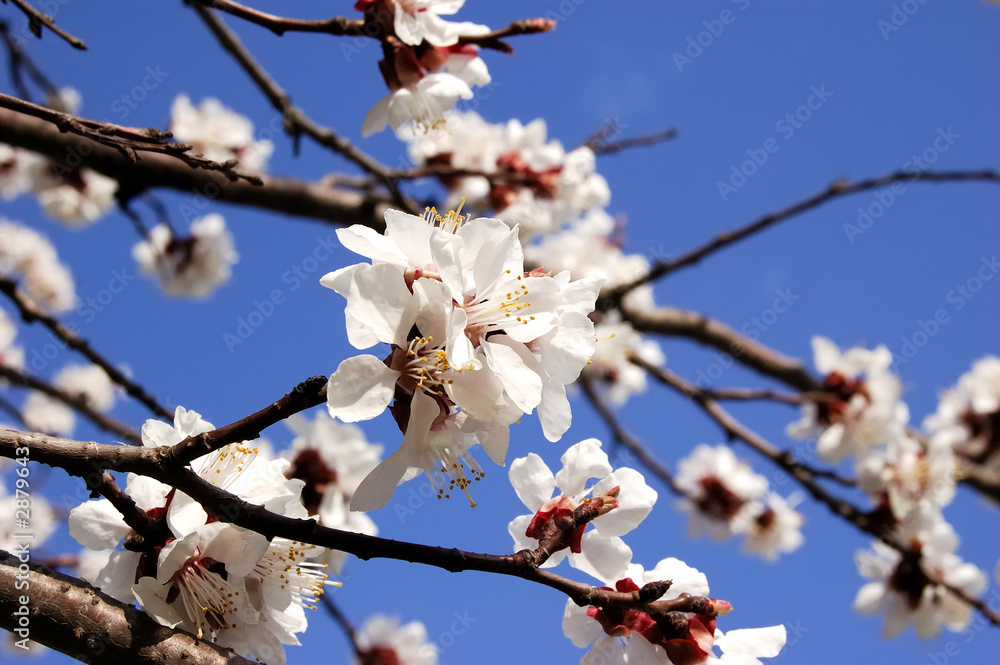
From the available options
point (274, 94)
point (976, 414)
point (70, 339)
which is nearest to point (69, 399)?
point (70, 339)

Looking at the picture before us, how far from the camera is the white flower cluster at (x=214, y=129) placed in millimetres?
3885

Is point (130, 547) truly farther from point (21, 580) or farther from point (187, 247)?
point (187, 247)

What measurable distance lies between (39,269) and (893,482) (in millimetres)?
6395

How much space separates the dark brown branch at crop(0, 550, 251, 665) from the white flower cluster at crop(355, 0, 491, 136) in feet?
4.09

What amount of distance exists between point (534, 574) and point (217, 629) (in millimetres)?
576

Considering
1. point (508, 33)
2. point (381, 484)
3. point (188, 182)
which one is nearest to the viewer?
point (381, 484)

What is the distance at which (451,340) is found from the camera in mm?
910

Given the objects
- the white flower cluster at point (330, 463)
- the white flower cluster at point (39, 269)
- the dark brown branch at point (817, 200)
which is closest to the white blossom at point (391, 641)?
the white flower cluster at point (330, 463)

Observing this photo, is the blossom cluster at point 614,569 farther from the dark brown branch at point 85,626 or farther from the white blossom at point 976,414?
the white blossom at point 976,414

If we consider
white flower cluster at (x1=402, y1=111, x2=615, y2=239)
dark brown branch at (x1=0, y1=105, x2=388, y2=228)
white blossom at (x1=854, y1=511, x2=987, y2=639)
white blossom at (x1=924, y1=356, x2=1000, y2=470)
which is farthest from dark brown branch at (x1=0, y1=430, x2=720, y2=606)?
white blossom at (x1=924, y1=356, x2=1000, y2=470)

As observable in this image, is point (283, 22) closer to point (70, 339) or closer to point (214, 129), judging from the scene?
point (70, 339)

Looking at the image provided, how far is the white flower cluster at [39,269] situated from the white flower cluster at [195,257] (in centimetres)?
195

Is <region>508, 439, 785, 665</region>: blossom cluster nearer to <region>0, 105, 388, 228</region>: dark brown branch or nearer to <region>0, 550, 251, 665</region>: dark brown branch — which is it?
<region>0, 550, 251, 665</region>: dark brown branch

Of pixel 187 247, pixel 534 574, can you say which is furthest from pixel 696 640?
pixel 187 247
